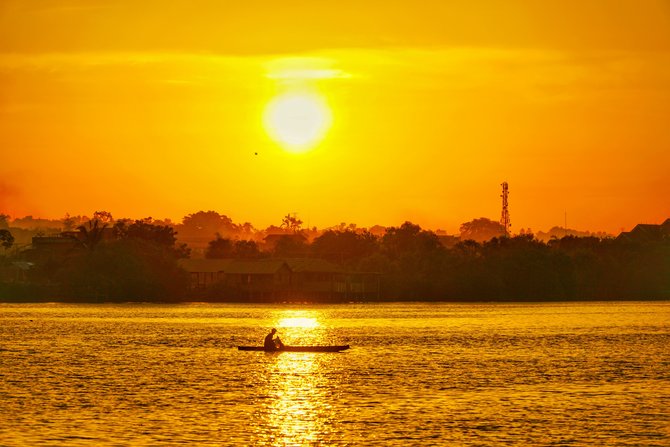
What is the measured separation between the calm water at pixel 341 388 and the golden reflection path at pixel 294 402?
0.12 meters

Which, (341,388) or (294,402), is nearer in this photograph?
(294,402)

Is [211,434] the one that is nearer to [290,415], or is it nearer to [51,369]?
[290,415]

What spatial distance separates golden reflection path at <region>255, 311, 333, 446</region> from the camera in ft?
162

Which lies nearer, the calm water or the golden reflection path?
the golden reflection path

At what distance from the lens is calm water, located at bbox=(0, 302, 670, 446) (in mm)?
50156

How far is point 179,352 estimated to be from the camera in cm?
9700

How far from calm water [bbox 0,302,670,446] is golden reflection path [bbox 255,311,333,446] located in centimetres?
12

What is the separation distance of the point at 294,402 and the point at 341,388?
7137 millimetres

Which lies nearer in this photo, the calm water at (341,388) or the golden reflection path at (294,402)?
the golden reflection path at (294,402)

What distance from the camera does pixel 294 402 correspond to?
201 ft

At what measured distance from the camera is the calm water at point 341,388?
50156 millimetres

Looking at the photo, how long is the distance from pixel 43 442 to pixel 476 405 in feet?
73.3

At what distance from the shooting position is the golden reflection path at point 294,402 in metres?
49.5

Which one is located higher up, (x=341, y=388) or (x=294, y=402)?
(x=341, y=388)
